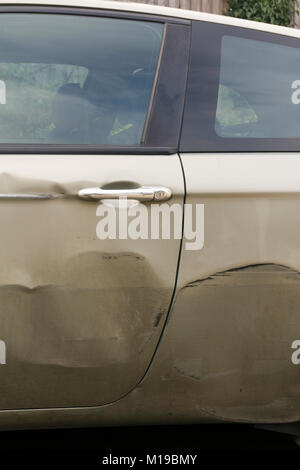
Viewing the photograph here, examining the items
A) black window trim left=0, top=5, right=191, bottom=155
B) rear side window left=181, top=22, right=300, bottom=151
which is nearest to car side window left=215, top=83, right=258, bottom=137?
rear side window left=181, top=22, right=300, bottom=151

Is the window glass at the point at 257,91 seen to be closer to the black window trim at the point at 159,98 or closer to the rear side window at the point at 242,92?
the rear side window at the point at 242,92

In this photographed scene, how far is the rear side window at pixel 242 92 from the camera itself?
2242 millimetres

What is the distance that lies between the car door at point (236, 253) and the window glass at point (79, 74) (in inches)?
6.8

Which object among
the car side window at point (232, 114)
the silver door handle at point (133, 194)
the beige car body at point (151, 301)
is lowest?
the beige car body at point (151, 301)

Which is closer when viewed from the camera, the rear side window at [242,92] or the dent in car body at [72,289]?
the dent in car body at [72,289]

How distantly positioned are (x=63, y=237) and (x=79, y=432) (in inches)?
49.4

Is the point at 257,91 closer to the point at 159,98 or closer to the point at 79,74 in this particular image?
the point at 159,98

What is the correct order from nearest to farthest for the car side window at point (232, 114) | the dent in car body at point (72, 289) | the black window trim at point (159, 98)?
1. the dent in car body at point (72, 289)
2. the black window trim at point (159, 98)
3. the car side window at point (232, 114)

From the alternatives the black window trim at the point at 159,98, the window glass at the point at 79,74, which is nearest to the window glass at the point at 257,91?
the black window trim at the point at 159,98

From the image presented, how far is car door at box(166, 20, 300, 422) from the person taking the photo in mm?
2125

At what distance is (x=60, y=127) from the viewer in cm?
221

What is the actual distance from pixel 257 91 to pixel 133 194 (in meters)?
0.58

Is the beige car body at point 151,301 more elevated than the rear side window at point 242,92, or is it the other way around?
the rear side window at point 242,92

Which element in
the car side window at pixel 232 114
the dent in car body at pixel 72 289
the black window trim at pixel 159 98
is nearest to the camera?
the dent in car body at pixel 72 289
